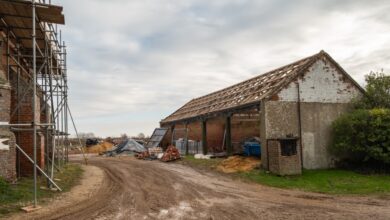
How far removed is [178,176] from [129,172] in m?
2.92

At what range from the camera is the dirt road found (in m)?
10.8

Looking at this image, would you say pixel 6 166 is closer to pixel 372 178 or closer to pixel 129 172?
pixel 129 172

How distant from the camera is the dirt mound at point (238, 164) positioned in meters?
20.2

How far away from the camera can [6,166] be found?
1333 cm

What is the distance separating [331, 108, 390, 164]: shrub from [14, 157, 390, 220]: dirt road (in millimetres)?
4992

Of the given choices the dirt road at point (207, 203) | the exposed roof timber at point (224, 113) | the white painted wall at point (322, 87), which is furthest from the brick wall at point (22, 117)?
the white painted wall at point (322, 87)

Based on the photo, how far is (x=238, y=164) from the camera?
826 inches

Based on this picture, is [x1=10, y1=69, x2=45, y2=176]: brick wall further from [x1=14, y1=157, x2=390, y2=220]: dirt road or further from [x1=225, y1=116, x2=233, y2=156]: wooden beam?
[x1=225, y1=116, x2=233, y2=156]: wooden beam

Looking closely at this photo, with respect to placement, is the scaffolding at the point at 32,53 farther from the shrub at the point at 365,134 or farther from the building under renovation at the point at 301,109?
the shrub at the point at 365,134

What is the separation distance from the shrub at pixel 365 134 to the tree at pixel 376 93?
129cm

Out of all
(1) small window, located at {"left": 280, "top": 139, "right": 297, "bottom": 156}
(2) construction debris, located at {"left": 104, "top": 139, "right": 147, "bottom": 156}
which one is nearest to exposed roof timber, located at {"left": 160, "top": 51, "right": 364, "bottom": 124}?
(1) small window, located at {"left": 280, "top": 139, "right": 297, "bottom": 156}

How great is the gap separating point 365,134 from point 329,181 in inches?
125

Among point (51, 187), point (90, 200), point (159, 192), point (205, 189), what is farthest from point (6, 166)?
point (205, 189)

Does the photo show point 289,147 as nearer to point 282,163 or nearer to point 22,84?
point 282,163
